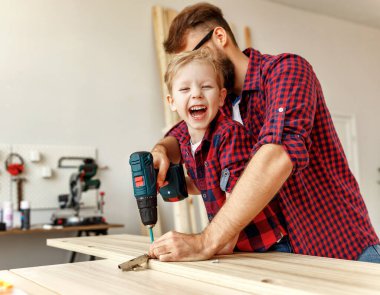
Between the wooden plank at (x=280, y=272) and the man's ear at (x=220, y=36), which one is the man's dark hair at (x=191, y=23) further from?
the wooden plank at (x=280, y=272)

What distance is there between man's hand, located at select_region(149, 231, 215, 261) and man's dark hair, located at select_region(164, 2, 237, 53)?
0.88 metres

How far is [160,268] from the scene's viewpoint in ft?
4.08

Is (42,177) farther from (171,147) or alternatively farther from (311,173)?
(311,173)

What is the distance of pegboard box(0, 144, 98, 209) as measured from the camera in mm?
4227

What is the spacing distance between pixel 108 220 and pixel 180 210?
0.87 m

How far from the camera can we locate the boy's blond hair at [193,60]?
164 centimetres

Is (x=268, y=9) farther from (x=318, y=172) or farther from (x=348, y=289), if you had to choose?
(x=348, y=289)

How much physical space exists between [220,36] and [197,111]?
347mm

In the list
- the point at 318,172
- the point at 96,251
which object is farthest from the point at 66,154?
the point at 318,172

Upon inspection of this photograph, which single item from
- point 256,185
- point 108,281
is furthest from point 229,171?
point 108,281

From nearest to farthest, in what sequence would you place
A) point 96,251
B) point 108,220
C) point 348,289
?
point 348,289 < point 96,251 < point 108,220

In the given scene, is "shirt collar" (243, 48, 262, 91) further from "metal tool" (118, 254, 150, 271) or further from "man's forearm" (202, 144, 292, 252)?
"metal tool" (118, 254, 150, 271)

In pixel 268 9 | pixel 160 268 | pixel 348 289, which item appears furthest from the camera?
pixel 268 9

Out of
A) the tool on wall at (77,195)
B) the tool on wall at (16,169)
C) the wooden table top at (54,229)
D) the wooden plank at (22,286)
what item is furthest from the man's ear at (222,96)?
the tool on wall at (16,169)
